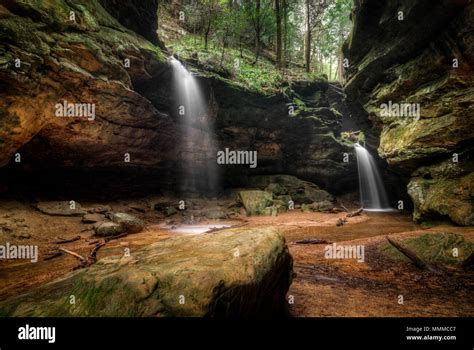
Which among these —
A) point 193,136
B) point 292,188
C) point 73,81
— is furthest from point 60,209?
point 292,188

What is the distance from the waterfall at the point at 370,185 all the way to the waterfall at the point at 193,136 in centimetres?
1235

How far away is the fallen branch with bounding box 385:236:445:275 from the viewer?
544cm

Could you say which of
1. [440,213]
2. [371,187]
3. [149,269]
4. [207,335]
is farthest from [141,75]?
[371,187]

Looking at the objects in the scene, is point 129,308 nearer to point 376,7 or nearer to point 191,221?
point 191,221

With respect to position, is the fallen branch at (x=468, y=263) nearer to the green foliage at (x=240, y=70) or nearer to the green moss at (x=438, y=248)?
the green moss at (x=438, y=248)

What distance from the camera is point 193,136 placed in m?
16.6

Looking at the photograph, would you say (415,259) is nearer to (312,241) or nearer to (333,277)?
(333,277)

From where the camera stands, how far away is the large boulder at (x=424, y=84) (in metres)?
9.94

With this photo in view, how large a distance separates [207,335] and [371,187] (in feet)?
69.2

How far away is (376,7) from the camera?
41.2ft

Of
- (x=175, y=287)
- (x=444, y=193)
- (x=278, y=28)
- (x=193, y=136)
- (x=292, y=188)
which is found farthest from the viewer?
(x=278, y=28)

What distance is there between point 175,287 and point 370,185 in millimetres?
21173

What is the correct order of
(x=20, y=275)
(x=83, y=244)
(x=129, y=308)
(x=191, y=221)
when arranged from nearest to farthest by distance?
(x=129, y=308), (x=20, y=275), (x=83, y=244), (x=191, y=221)

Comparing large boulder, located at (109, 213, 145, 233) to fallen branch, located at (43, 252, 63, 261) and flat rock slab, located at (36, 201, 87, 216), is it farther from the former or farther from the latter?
fallen branch, located at (43, 252, 63, 261)
